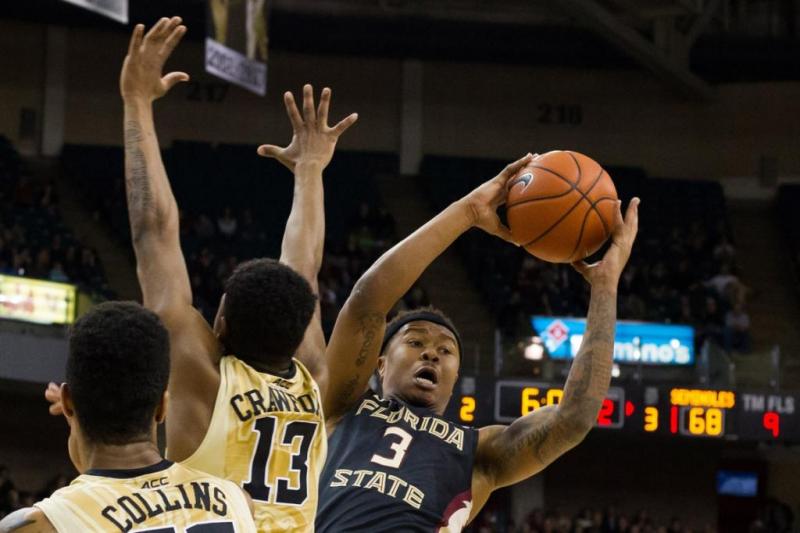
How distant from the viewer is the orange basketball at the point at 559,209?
4441mm

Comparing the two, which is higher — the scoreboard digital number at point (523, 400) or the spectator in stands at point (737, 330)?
the spectator in stands at point (737, 330)

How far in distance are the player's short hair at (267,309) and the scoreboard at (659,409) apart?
11.7 meters

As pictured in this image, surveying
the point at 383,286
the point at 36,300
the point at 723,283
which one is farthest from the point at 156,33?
the point at 723,283

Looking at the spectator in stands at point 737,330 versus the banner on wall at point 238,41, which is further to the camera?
the spectator in stands at point 737,330

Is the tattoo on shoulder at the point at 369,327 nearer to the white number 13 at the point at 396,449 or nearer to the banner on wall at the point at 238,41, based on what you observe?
the white number 13 at the point at 396,449

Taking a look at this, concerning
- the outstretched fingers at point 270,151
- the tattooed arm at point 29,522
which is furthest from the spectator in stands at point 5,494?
the tattooed arm at point 29,522

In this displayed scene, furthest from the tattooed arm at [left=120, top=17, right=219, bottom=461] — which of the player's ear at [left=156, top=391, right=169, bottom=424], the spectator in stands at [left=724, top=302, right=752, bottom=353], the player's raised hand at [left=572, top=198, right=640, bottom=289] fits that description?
the spectator in stands at [left=724, top=302, right=752, bottom=353]

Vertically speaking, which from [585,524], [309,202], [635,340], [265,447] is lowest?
[585,524]

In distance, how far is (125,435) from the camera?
2762 mm

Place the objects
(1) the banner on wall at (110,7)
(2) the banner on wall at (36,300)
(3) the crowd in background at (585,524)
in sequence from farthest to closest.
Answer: (3) the crowd in background at (585,524) < (2) the banner on wall at (36,300) < (1) the banner on wall at (110,7)

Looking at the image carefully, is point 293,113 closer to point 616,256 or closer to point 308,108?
point 308,108

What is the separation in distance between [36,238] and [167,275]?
49.2ft

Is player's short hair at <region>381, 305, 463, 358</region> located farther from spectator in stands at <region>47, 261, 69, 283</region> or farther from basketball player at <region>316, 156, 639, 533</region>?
spectator in stands at <region>47, 261, 69, 283</region>

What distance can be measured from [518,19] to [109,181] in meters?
7.18
